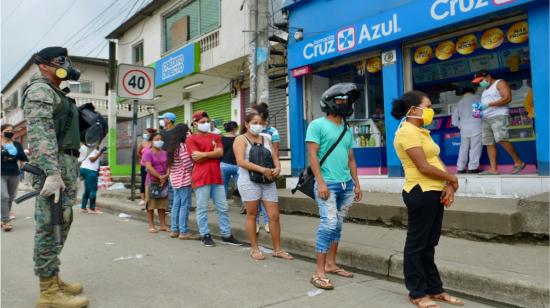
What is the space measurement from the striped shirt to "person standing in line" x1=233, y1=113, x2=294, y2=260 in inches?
58.9

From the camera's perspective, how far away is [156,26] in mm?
15461

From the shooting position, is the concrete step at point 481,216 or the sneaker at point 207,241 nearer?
the concrete step at point 481,216

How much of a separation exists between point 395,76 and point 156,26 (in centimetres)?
1081

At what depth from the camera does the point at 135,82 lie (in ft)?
29.5

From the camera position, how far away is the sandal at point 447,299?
3355 mm

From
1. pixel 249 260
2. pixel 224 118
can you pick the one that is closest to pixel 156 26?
pixel 224 118

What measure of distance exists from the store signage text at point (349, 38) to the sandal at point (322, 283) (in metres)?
4.74

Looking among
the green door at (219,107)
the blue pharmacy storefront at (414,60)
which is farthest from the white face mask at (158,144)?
the green door at (219,107)

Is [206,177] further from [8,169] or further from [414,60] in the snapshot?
[414,60]

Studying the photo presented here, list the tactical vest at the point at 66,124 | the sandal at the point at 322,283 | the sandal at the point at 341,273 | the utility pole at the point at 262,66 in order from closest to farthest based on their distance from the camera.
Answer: the tactical vest at the point at 66,124, the sandal at the point at 322,283, the sandal at the point at 341,273, the utility pole at the point at 262,66

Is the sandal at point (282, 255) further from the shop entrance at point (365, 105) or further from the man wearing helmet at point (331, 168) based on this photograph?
the shop entrance at point (365, 105)

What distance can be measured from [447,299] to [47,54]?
3781 millimetres

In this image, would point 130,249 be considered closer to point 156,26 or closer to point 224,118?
point 224,118

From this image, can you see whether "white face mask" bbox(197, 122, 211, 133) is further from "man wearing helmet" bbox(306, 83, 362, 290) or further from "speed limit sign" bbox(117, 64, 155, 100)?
"speed limit sign" bbox(117, 64, 155, 100)
